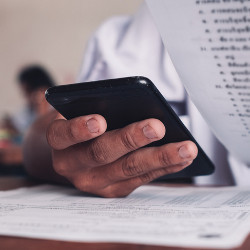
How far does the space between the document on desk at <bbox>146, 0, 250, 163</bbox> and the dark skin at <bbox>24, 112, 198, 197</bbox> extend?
0.16 feet

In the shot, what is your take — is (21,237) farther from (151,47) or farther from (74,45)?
(74,45)

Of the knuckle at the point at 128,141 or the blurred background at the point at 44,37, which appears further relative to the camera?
the blurred background at the point at 44,37

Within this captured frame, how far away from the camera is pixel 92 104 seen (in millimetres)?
337

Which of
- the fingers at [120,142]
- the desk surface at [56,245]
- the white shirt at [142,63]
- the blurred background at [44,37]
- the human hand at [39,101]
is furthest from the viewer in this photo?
the blurred background at [44,37]

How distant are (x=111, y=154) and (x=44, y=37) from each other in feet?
9.61

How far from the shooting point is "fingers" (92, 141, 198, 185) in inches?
13.3

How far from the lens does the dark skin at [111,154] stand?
33 cm

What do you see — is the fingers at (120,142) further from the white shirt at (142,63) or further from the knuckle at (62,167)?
the white shirt at (142,63)

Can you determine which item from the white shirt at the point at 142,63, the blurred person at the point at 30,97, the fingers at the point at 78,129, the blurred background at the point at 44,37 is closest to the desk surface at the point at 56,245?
the fingers at the point at 78,129

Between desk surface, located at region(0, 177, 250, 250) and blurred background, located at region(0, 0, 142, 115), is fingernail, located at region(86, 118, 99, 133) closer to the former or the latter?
desk surface, located at region(0, 177, 250, 250)

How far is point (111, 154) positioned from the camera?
356 mm

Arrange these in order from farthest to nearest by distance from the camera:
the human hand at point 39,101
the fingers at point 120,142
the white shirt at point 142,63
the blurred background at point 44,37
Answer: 1. the blurred background at point 44,37
2. the human hand at point 39,101
3. the white shirt at point 142,63
4. the fingers at point 120,142

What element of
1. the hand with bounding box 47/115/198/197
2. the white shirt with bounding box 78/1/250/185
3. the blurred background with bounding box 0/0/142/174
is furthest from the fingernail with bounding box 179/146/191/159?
the blurred background with bounding box 0/0/142/174

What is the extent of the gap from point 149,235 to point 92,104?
0.44 ft
